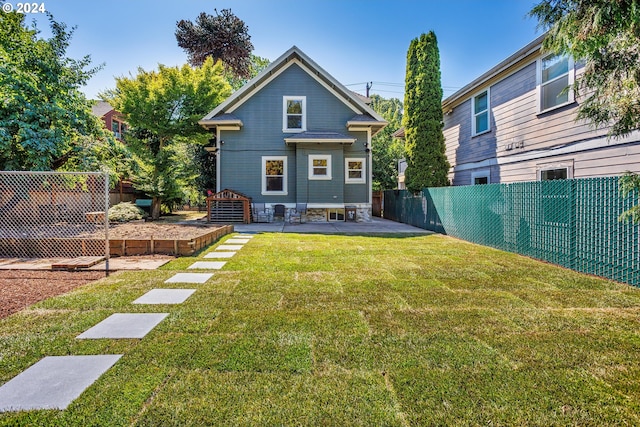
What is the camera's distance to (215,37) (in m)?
23.9

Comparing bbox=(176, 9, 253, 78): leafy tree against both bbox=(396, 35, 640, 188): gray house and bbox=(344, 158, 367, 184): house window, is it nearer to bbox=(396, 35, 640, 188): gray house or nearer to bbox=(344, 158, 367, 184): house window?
bbox=(344, 158, 367, 184): house window

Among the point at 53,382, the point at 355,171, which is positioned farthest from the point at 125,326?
the point at 355,171

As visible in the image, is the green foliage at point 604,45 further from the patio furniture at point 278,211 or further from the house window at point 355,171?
the patio furniture at point 278,211

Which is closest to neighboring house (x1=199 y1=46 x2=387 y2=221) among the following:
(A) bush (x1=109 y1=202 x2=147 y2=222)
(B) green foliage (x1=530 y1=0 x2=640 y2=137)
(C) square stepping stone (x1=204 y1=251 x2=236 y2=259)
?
(A) bush (x1=109 y1=202 x2=147 y2=222)

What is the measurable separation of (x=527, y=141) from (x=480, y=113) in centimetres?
273

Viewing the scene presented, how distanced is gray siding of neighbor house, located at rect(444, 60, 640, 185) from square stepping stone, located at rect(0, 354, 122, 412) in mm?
8051

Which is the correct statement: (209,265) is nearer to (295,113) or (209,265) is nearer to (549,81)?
(549,81)

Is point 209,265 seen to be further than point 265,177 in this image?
No

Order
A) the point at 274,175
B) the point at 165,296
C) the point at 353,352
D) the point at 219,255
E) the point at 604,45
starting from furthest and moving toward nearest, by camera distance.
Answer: the point at 274,175, the point at 219,255, the point at 165,296, the point at 604,45, the point at 353,352

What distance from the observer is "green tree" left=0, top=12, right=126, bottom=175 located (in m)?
8.31

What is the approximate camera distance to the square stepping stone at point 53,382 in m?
1.82

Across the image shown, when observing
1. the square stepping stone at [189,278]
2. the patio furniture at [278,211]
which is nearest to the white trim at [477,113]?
the patio furniture at [278,211]

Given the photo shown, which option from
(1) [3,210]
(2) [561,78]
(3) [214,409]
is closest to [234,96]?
(1) [3,210]

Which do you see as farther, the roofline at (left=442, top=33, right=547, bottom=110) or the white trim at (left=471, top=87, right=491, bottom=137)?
the white trim at (left=471, top=87, right=491, bottom=137)
